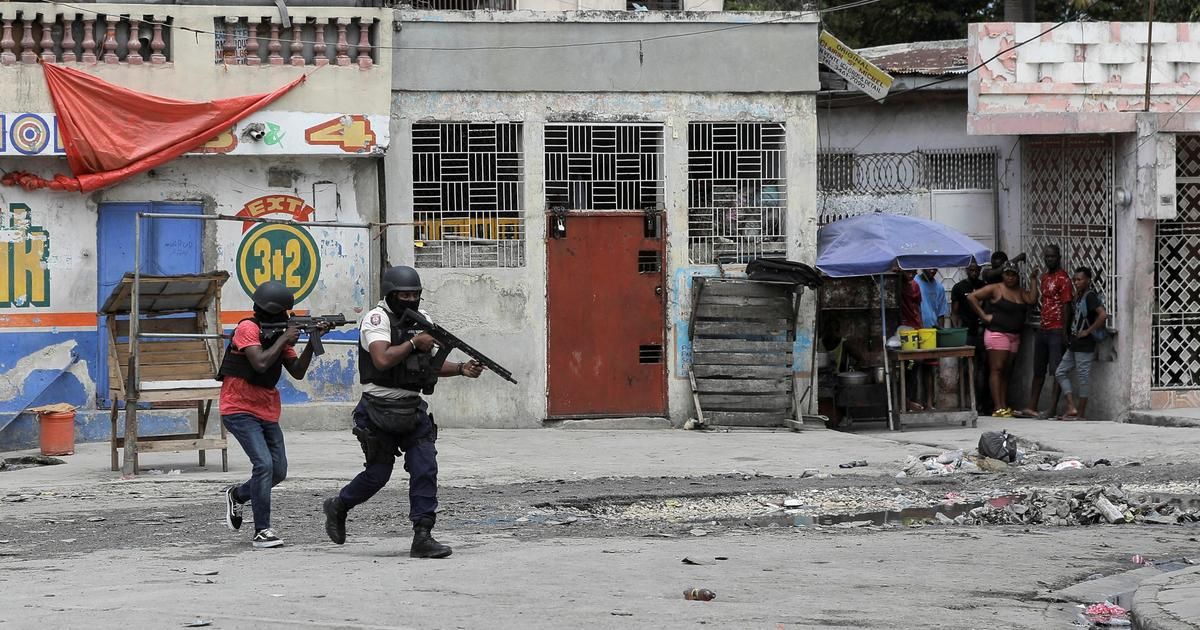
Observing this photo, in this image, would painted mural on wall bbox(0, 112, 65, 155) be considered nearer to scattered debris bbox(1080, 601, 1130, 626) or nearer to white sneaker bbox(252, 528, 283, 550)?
white sneaker bbox(252, 528, 283, 550)

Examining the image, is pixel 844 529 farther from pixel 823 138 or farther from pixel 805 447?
pixel 823 138

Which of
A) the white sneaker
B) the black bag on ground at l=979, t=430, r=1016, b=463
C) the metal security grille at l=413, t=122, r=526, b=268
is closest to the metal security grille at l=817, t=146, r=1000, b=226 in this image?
the metal security grille at l=413, t=122, r=526, b=268

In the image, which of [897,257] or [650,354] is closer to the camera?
[897,257]

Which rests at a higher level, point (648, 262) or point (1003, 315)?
point (648, 262)

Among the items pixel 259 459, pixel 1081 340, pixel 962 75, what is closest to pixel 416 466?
pixel 259 459

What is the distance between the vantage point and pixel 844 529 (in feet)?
35.5

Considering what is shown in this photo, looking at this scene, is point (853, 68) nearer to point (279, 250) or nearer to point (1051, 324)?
point (1051, 324)

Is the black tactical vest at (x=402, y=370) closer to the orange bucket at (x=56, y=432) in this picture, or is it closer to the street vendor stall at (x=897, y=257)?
the orange bucket at (x=56, y=432)

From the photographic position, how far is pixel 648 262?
16.9 m

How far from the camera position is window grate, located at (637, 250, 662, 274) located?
1689cm

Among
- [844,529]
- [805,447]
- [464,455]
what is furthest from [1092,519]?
[464,455]

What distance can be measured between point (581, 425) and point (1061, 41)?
6.49m

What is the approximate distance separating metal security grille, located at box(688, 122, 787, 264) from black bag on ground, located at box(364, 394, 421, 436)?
837 cm

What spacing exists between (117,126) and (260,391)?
663 cm
